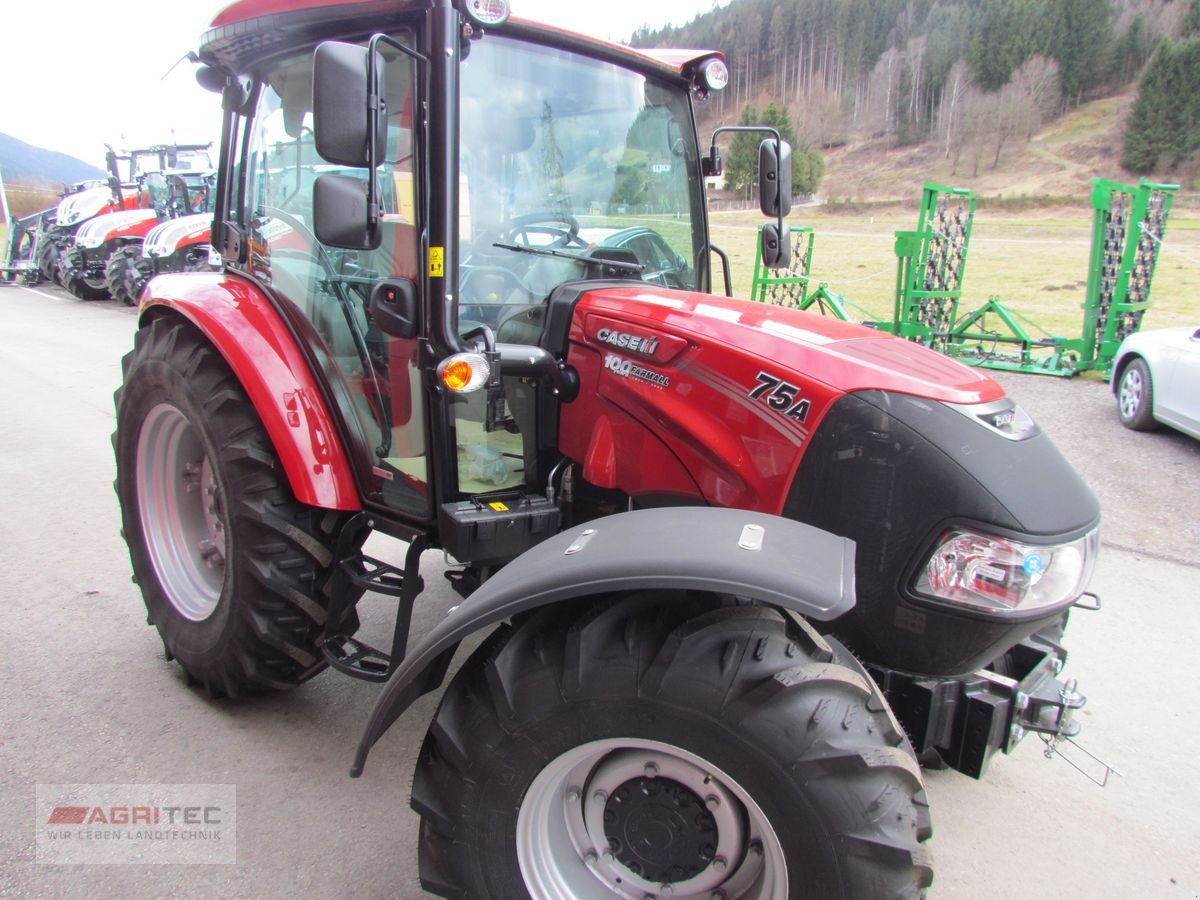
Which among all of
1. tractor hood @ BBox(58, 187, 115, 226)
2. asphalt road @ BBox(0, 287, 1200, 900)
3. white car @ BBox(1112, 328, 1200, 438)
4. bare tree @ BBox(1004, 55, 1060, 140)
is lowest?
asphalt road @ BBox(0, 287, 1200, 900)

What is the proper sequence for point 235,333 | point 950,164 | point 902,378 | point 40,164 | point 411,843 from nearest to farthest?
point 902,378, point 411,843, point 235,333, point 950,164, point 40,164

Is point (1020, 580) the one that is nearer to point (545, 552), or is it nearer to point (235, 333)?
point (545, 552)

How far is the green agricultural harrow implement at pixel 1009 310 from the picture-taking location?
8875 mm

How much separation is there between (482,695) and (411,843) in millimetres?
870

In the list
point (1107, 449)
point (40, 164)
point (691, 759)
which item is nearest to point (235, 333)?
point (691, 759)

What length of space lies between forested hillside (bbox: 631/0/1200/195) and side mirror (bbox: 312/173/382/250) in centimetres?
4882

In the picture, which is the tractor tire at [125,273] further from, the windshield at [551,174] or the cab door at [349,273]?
the windshield at [551,174]

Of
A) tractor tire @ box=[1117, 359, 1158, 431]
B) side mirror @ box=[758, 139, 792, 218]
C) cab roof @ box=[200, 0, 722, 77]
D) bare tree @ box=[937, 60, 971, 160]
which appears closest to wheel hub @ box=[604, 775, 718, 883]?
cab roof @ box=[200, 0, 722, 77]

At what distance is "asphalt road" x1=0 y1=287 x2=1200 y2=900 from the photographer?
2.30 meters

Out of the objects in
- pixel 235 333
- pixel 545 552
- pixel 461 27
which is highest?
pixel 461 27

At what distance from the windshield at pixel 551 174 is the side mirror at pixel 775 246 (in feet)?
1.68

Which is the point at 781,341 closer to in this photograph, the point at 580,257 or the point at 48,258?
the point at 580,257

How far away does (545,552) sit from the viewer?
6.32ft

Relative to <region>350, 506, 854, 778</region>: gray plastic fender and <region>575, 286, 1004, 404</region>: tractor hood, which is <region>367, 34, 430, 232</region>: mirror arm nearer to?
<region>575, 286, 1004, 404</region>: tractor hood
